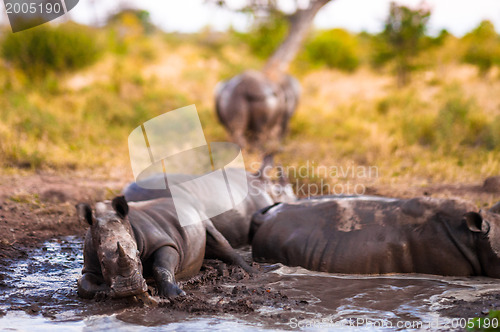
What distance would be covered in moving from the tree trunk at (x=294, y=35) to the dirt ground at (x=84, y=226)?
9409mm

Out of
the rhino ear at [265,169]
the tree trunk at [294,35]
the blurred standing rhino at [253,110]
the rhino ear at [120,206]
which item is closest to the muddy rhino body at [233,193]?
the rhino ear at [265,169]

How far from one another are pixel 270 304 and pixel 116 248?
120 centimetres

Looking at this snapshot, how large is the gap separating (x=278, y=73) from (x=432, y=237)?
1029 cm

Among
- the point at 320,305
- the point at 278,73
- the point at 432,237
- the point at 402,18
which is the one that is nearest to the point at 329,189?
the point at 432,237

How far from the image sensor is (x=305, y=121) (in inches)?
577

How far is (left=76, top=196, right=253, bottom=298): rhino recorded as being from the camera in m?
4.02

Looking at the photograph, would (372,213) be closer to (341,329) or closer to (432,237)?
(432,237)

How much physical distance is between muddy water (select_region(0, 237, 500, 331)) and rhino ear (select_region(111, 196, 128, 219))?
0.61 metres

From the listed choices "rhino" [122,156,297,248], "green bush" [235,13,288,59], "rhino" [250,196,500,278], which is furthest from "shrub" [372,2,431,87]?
"rhino" [250,196,500,278]

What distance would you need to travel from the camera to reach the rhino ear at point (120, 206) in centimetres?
436

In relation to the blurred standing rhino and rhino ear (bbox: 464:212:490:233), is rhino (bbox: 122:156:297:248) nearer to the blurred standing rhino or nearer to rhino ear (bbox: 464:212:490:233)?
rhino ear (bbox: 464:212:490:233)

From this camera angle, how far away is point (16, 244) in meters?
6.02

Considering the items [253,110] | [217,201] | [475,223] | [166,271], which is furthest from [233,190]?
[253,110]

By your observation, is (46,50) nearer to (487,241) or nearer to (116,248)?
(116,248)
